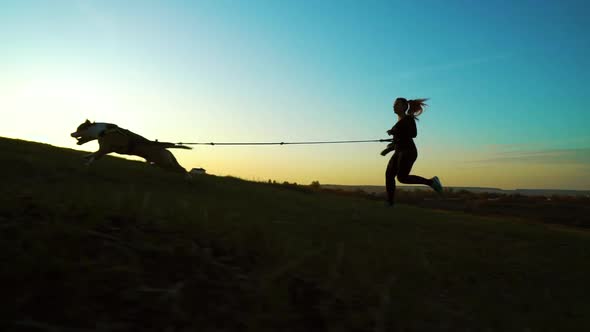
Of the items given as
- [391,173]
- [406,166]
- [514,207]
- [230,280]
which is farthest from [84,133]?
[514,207]

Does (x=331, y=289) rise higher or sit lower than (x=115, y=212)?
lower

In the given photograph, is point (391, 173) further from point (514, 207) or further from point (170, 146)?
point (514, 207)

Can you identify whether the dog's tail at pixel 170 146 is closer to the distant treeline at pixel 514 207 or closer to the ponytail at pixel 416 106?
the ponytail at pixel 416 106

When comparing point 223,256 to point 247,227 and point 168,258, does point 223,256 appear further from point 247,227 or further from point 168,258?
point 247,227

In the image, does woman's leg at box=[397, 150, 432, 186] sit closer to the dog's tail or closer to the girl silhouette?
the girl silhouette

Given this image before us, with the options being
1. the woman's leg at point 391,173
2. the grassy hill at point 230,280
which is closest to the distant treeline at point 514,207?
the woman's leg at point 391,173

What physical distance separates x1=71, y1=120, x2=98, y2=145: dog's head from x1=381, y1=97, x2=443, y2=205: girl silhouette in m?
6.95

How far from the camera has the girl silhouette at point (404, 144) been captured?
884cm

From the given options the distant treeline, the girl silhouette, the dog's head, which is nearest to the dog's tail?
the dog's head

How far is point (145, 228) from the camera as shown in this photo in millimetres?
3475

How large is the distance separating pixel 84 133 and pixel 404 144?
760cm

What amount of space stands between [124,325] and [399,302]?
6.38 feet

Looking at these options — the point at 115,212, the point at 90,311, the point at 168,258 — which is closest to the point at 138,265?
the point at 168,258

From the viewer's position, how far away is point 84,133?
10.3m
